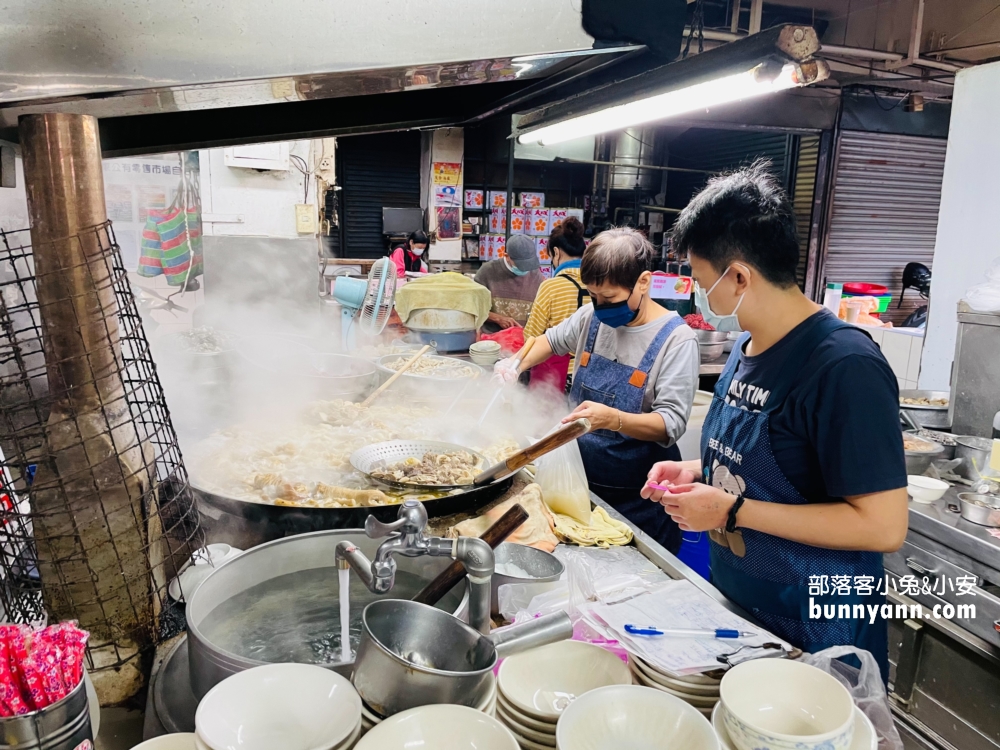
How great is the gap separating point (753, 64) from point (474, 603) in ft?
5.05

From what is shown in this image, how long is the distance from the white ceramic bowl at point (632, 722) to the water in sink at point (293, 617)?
0.55 meters

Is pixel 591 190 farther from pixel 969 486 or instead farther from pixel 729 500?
pixel 729 500

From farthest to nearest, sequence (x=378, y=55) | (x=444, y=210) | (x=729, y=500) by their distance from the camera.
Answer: (x=444, y=210) → (x=729, y=500) → (x=378, y=55)

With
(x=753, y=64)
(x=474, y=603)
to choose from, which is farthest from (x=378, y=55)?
(x=474, y=603)

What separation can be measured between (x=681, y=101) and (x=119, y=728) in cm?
251

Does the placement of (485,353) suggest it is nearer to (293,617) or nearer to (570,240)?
(570,240)

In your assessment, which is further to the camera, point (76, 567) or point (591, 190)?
point (591, 190)

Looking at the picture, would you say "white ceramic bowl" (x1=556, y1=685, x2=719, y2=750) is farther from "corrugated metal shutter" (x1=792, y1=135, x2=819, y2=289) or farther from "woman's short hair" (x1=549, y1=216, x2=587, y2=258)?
"corrugated metal shutter" (x1=792, y1=135, x2=819, y2=289)

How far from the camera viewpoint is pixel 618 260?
10.9 feet

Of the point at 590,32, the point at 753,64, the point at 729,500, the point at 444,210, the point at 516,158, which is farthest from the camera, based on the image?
the point at 516,158

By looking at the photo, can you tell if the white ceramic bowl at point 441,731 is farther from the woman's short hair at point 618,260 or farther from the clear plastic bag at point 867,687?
the woman's short hair at point 618,260

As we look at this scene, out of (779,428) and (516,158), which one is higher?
Answer: (516,158)

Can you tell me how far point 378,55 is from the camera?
1.34m

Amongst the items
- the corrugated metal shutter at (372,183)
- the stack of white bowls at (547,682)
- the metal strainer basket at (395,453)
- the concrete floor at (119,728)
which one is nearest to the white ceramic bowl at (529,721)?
the stack of white bowls at (547,682)
